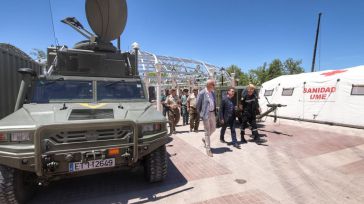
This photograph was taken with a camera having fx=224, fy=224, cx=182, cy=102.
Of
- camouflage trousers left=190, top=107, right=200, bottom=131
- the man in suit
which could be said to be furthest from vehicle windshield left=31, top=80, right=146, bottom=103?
camouflage trousers left=190, top=107, right=200, bottom=131

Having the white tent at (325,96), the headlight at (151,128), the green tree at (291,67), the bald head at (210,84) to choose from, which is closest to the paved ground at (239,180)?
the headlight at (151,128)

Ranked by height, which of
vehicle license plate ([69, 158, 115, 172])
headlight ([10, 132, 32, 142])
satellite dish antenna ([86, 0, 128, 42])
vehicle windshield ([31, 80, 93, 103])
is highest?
satellite dish antenna ([86, 0, 128, 42])

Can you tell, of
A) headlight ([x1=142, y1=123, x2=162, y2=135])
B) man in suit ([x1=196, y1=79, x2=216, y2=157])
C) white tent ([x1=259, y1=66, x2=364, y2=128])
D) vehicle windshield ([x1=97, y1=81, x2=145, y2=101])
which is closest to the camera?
headlight ([x1=142, y1=123, x2=162, y2=135])

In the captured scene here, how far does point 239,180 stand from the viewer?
4176mm

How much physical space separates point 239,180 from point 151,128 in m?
1.98

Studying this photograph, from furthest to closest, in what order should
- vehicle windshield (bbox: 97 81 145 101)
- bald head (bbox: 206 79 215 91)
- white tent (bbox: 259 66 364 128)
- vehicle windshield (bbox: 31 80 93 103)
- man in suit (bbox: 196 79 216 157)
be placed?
white tent (bbox: 259 66 364 128) → bald head (bbox: 206 79 215 91) → man in suit (bbox: 196 79 216 157) → vehicle windshield (bbox: 97 81 145 101) → vehicle windshield (bbox: 31 80 93 103)

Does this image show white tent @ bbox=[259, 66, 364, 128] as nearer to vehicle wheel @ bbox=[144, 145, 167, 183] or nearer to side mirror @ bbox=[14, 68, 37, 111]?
vehicle wheel @ bbox=[144, 145, 167, 183]

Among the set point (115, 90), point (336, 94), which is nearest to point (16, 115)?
point (115, 90)

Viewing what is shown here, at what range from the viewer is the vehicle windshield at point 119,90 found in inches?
171

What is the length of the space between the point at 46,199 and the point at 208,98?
12.8ft

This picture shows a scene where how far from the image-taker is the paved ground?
352 cm

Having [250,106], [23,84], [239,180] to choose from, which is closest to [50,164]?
[23,84]

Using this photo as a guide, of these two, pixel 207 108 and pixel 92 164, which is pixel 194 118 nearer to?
pixel 207 108

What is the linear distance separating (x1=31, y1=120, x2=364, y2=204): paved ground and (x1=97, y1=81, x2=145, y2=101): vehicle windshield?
5.06 ft
